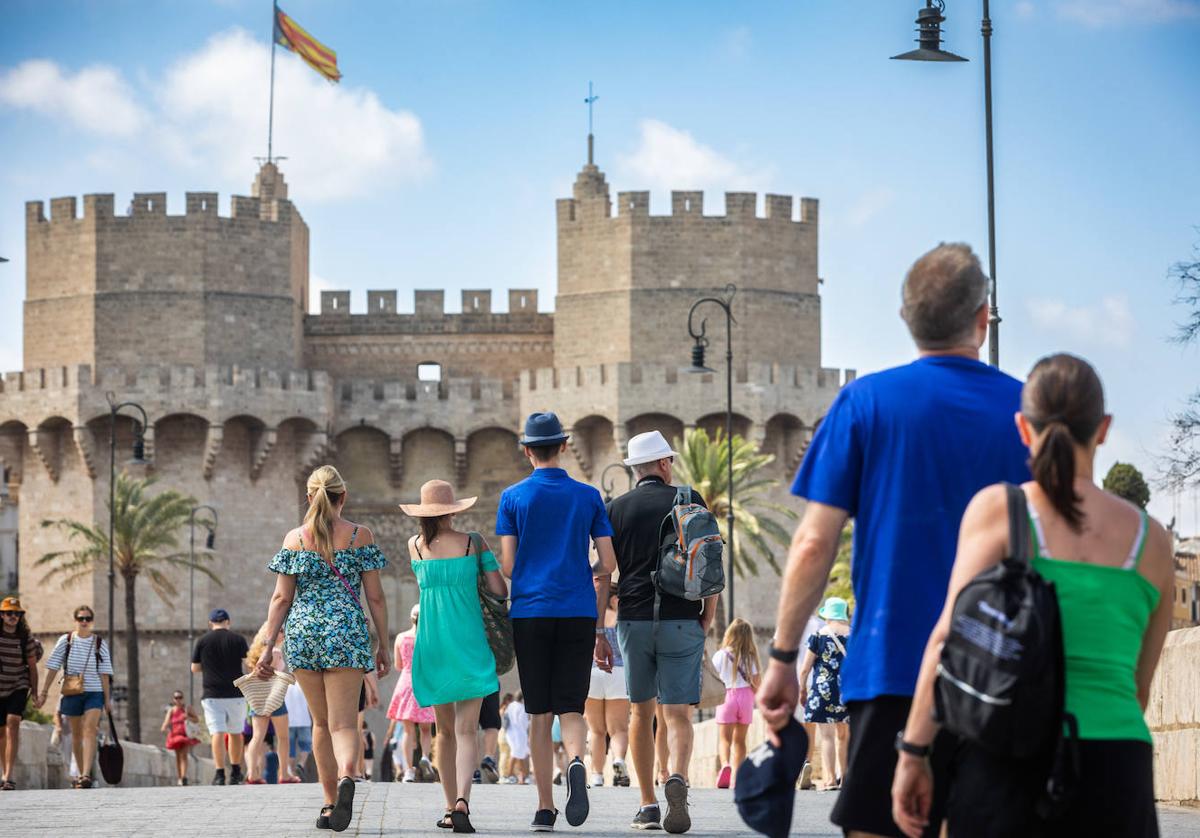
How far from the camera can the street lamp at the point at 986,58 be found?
52.2ft

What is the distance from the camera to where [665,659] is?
9.29 metres

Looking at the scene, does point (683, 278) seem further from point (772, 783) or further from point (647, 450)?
point (772, 783)

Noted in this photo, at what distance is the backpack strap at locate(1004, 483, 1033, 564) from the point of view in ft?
13.7

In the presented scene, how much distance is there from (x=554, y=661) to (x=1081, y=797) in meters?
4.93

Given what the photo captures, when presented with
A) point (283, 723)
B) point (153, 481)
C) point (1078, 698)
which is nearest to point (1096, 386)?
point (1078, 698)

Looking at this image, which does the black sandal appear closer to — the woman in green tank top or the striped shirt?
the woman in green tank top

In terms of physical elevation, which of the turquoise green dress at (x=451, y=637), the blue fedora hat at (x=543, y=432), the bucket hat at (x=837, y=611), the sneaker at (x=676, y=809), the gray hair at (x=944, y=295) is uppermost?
the gray hair at (x=944, y=295)

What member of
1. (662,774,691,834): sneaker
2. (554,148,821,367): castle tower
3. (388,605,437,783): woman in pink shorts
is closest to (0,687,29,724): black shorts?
(388,605,437,783): woman in pink shorts

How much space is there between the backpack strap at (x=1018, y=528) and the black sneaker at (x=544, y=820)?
4899mm

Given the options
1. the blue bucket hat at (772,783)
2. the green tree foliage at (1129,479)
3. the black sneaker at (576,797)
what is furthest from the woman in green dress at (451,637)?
the green tree foliage at (1129,479)

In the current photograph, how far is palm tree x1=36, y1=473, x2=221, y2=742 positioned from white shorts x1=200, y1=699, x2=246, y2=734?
96.8 feet

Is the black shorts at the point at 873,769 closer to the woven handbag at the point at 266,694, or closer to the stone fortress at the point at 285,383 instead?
the woven handbag at the point at 266,694

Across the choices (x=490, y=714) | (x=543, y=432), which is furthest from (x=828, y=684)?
(x=543, y=432)

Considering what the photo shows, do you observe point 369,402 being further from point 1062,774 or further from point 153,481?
point 1062,774
